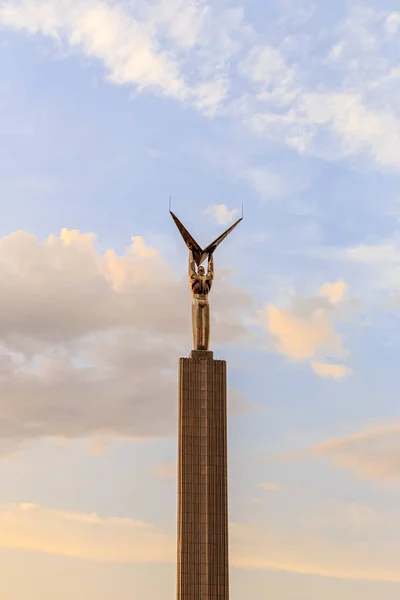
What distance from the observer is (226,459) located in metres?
49.6

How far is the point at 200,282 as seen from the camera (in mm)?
51844

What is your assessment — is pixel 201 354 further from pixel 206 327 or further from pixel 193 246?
pixel 193 246

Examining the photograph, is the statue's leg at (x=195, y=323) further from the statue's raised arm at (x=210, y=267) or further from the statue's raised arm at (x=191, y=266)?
the statue's raised arm at (x=210, y=267)

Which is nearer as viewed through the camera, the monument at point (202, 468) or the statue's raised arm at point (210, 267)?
the monument at point (202, 468)

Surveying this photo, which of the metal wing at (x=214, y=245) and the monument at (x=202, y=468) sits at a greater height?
the metal wing at (x=214, y=245)

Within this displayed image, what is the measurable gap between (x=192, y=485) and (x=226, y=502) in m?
1.78

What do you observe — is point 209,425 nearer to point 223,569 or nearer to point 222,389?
point 222,389

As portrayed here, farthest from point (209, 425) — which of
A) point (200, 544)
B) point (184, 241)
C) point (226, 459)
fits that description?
point (184, 241)

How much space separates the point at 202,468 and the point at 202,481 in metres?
0.60

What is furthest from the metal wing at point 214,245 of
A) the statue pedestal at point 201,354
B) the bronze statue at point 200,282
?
the statue pedestal at point 201,354

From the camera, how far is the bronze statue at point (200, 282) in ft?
168

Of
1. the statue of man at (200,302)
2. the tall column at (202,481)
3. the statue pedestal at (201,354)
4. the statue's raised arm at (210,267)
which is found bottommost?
the tall column at (202,481)

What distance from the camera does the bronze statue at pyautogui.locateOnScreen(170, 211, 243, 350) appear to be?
51.3 m

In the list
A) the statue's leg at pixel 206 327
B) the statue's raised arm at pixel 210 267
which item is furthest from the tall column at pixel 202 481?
the statue's raised arm at pixel 210 267
